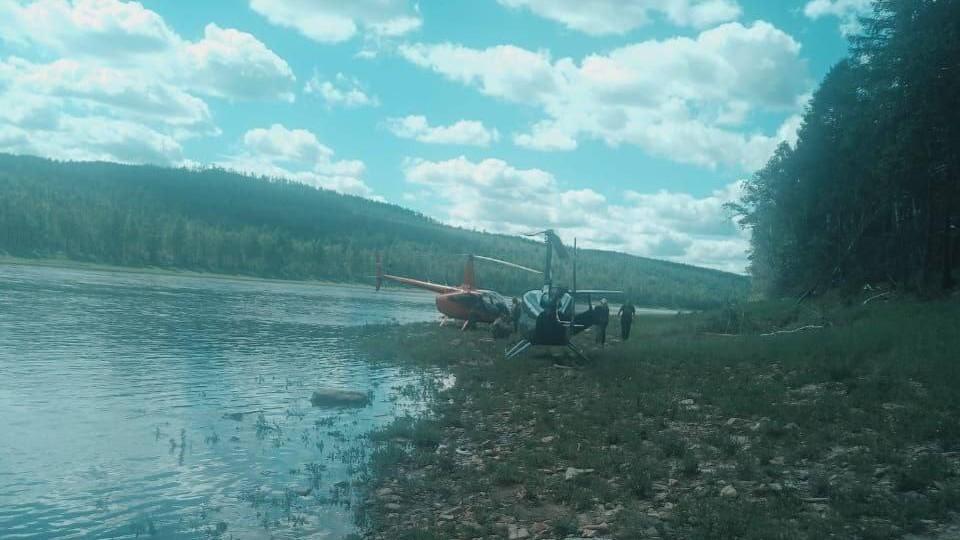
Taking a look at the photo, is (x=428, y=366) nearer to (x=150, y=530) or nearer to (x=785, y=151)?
(x=150, y=530)

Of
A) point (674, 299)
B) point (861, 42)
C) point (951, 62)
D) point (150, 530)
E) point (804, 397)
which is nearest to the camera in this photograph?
point (150, 530)

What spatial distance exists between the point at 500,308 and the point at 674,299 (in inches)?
4439

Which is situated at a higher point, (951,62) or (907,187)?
(951,62)

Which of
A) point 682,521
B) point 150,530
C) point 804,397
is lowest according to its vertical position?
point 150,530

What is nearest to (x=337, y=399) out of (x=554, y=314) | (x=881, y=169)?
(x=554, y=314)

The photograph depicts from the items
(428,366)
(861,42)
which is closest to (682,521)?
(428,366)

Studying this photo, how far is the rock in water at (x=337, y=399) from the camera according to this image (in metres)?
17.8

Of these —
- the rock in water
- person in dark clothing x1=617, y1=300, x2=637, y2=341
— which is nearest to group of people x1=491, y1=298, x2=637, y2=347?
person in dark clothing x1=617, y1=300, x2=637, y2=341

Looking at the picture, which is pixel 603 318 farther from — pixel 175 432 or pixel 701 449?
pixel 175 432

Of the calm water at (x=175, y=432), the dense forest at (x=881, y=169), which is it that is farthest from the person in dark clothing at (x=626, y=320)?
the dense forest at (x=881, y=169)

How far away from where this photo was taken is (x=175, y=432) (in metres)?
14.2

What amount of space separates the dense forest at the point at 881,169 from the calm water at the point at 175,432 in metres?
21.9

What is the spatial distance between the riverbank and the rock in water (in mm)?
2284

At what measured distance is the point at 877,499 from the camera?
7.98m
